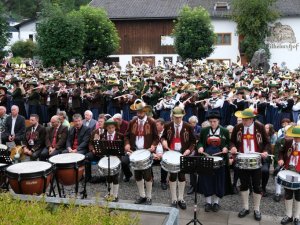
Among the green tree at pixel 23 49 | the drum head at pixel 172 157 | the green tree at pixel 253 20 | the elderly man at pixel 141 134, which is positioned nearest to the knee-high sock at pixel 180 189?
the drum head at pixel 172 157

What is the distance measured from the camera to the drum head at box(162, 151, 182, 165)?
317 inches

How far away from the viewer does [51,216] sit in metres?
4.77

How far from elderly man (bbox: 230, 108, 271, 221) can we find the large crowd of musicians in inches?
0.8

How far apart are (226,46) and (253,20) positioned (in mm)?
5517

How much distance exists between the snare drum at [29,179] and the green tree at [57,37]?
18309 millimetres

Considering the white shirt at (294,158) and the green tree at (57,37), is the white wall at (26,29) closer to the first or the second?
the green tree at (57,37)

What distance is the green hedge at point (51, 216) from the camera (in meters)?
4.59

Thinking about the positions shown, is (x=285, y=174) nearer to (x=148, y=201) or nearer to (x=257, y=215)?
(x=257, y=215)

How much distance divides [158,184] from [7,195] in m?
5.25

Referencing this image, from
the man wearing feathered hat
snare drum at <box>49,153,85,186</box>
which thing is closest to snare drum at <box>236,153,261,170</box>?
the man wearing feathered hat

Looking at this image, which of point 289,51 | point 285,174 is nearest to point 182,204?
point 285,174

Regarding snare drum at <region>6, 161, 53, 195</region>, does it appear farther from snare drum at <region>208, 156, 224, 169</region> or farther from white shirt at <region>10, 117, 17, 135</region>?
white shirt at <region>10, 117, 17, 135</region>

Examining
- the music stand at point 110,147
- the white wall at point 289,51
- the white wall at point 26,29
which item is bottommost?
the music stand at point 110,147

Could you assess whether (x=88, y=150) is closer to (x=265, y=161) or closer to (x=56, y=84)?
(x=265, y=161)
